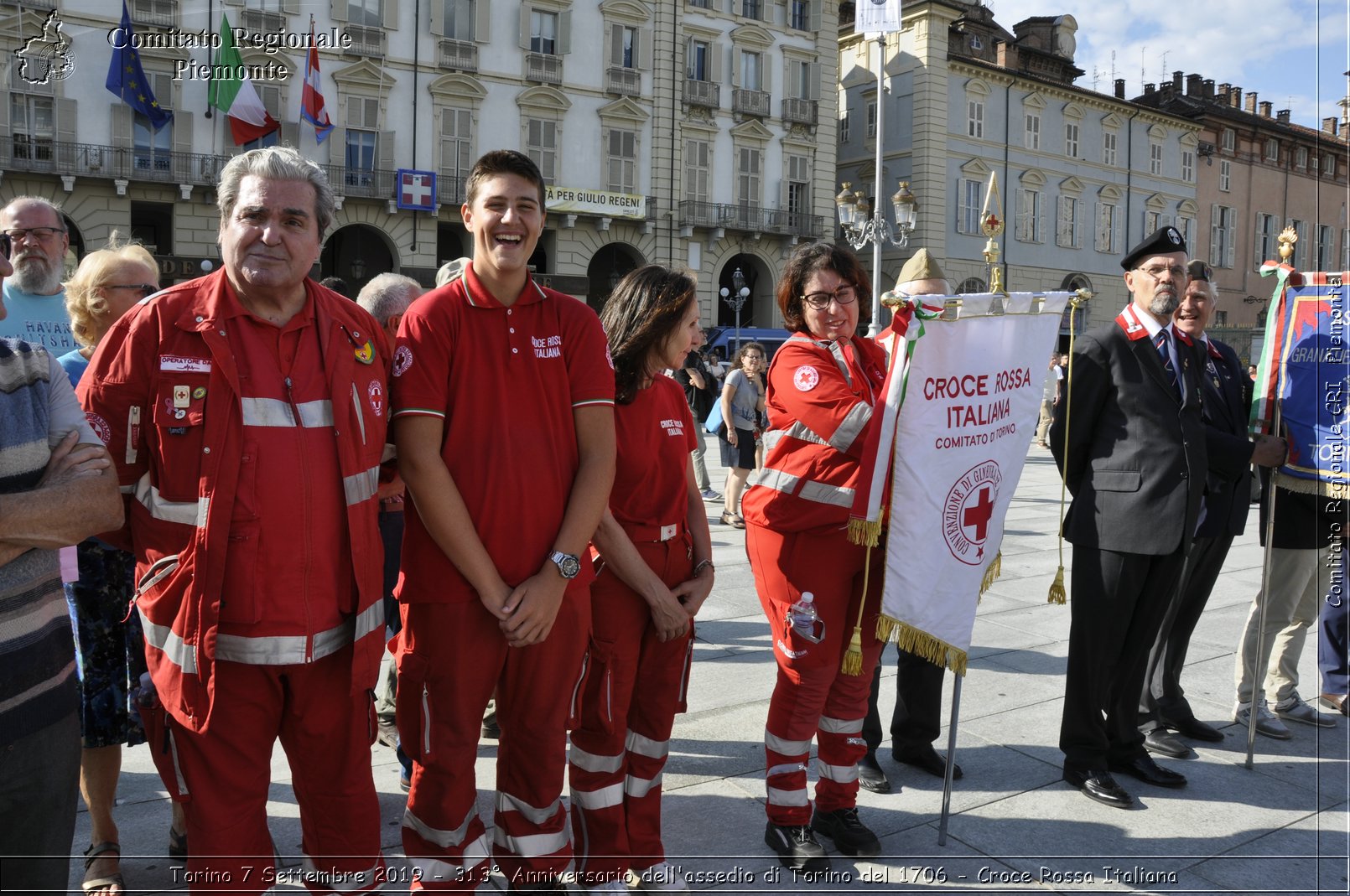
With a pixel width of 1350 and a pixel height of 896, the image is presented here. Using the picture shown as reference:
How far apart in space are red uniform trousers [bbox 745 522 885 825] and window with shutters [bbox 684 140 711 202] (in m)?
28.7

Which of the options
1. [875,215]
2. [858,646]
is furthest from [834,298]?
[875,215]

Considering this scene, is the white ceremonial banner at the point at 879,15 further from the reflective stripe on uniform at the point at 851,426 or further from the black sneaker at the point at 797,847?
the black sneaker at the point at 797,847

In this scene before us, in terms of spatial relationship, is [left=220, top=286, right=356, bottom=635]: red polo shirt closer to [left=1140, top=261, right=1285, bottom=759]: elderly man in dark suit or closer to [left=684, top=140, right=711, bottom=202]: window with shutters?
[left=1140, top=261, right=1285, bottom=759]: elderly man in dark suit

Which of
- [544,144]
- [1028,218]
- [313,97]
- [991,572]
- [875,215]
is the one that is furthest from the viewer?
[1028,218]

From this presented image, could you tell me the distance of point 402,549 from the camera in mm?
2807

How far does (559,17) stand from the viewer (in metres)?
28.7

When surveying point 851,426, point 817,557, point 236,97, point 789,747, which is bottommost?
point 789,747

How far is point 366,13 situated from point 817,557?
2712 centimetres

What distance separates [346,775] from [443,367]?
1.06 m

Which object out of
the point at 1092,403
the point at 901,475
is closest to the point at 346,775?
the point at 901,475

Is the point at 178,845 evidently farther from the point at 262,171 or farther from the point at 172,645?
the point at 262,171

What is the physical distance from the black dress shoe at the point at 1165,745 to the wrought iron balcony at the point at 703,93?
28.8 meters

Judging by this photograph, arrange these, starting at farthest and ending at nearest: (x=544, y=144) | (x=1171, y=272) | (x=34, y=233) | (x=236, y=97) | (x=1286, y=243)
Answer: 1. (x=544, y=144)
2. (x=236, y=97)
3. (x=1286, y=243)
4. (x=1171, y=272)
5. (x=34, y=233)

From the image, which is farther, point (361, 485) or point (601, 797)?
point (601, 797)
